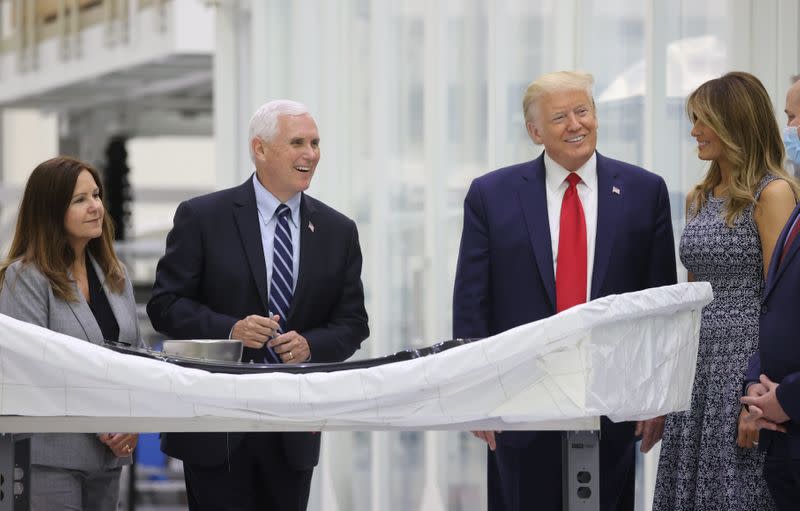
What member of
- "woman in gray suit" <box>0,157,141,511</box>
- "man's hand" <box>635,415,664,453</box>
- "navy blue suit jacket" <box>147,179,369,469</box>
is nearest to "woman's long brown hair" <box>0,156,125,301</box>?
"woman in gray suit" <box>0,157,141,511</box>

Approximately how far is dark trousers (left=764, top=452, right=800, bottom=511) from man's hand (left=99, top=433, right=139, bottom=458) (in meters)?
1.37

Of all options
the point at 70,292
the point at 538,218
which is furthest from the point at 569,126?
the point at 70,292

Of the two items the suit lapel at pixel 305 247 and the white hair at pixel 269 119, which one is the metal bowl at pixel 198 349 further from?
the white hair at pixel 269 119

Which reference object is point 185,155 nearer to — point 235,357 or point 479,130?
point 479,130

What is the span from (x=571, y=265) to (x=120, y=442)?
1.10m

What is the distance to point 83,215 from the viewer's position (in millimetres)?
3135

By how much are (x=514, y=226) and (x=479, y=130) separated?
2151 mm

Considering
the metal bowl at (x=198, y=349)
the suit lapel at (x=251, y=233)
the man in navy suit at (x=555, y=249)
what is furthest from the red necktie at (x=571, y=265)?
the metal bowl at (x=198, y=349)

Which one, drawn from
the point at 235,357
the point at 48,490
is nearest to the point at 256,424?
the point at 235,357

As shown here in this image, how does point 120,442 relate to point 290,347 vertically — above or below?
below

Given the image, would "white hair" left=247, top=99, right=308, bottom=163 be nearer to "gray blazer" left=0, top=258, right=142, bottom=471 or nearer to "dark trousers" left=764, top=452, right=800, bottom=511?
"gray blazer" left=0, top=258, right=142, bottom=471

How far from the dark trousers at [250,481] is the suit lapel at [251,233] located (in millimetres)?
335

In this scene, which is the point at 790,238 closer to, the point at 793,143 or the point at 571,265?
the point at 793,143

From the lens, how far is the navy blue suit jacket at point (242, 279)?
318 cm
